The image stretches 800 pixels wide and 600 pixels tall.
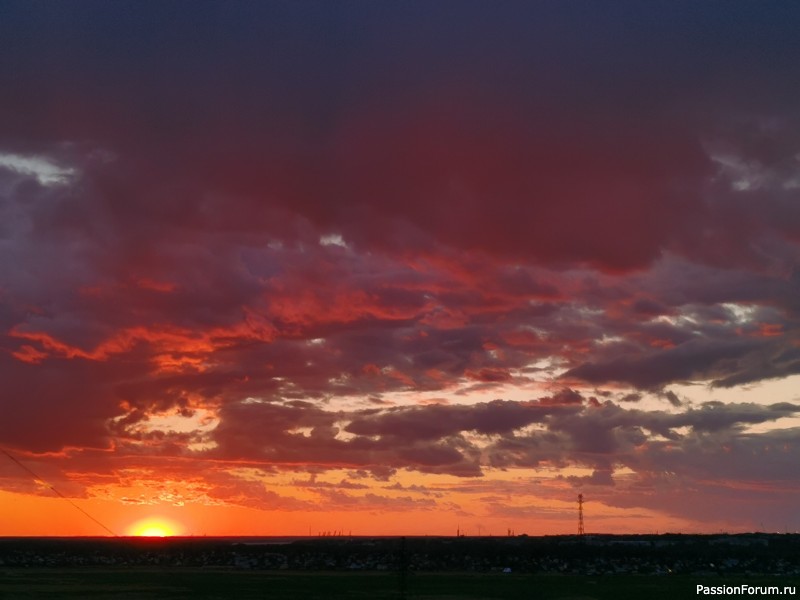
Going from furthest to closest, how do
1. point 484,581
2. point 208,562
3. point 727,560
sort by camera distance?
point 208,562
point 727,560
point 484,581

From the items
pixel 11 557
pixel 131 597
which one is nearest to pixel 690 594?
pixel 131 597

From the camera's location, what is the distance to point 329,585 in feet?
279

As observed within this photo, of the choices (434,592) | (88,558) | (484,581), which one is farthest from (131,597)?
(88,558)

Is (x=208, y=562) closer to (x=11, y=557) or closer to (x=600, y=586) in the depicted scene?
(x=11, y=557)

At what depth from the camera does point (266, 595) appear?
72.7 meters

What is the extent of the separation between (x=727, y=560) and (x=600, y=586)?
144 feet

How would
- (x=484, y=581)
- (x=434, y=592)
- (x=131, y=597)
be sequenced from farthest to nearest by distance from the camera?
(x=484, y=581) → (x=434, y=592) → (x=131, y=597)

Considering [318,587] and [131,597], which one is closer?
[131,597]

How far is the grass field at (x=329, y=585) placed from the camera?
72.6 meters

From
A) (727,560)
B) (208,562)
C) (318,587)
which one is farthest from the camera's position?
(208,562)

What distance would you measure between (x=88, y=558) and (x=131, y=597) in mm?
74823

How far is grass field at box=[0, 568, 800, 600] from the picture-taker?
7262 cm

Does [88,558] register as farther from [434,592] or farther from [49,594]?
[434,592]

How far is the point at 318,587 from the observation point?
82.3 m
